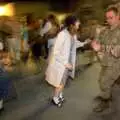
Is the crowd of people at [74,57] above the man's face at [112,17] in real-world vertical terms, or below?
below

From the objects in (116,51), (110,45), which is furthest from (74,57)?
(116,51)

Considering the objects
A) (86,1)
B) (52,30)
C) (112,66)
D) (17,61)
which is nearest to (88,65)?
(52,30)

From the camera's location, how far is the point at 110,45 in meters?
5.62

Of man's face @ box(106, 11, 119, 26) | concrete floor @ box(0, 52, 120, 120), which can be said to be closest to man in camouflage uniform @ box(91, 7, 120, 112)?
man's face @ box(106, 11, 119, 26)

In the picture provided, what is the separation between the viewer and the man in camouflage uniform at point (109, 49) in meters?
5.55

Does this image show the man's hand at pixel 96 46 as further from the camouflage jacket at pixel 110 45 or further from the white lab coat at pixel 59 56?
the white lab coat at pixel 59 56

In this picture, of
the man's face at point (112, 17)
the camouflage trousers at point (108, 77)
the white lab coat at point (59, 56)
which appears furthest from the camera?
the white lab coat at point (59, 56)

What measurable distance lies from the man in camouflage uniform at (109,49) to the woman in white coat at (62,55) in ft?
1.95

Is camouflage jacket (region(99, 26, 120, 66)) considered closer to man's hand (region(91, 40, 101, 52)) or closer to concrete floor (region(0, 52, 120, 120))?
man's hand (region(91, 40, 101, 52))

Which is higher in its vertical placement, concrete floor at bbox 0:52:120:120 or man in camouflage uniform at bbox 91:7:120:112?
man in camouflage uniform at bbox 91:7:120:112

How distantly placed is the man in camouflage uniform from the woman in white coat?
60 cm

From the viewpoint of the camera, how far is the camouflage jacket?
5.56m

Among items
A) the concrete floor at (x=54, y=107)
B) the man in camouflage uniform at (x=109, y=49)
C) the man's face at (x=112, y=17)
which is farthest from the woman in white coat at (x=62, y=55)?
the man's face at (x=112, y=17)

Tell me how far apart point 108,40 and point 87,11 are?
8721 millimetres
